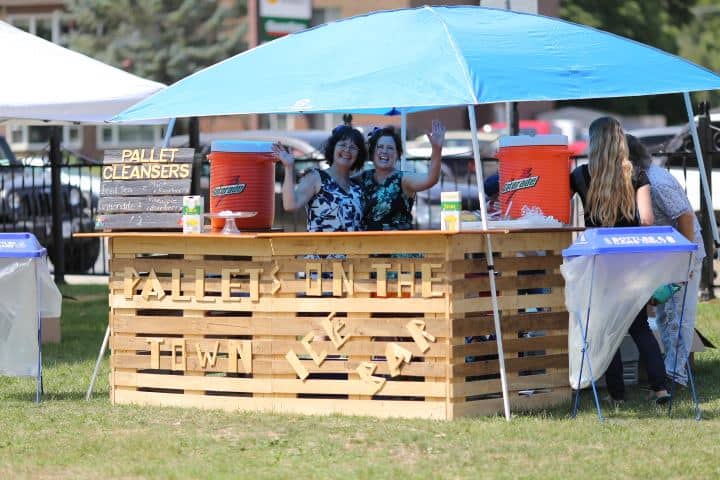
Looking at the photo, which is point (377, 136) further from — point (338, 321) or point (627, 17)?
point (627, 17)

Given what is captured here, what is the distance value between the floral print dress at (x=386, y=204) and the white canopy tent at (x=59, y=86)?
8.05 feet

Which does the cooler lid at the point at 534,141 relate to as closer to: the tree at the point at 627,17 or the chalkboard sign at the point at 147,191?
the chalkboard sign at the point at 147,191

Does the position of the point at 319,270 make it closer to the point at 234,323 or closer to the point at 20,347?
the point at 234,323

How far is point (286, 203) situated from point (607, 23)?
4081 cm

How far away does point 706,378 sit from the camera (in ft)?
30.8

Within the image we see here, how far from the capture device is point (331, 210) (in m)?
8.79

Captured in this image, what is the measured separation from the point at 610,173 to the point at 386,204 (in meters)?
1.54

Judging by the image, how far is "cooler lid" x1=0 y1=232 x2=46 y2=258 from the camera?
8.72m

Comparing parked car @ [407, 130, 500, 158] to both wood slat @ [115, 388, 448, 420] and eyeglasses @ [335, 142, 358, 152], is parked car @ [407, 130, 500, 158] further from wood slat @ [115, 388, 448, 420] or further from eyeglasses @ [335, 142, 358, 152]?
wood slat @ [115, 388, 448, 420]

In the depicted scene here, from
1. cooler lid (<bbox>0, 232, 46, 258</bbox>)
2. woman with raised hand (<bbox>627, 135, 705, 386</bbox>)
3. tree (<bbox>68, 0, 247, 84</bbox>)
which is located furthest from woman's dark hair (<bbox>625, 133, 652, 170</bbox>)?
tree (<bbox>68, 0, 247, 84</bbox>)

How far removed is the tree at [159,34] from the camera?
145 feet

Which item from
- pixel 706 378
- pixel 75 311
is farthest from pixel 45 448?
pixel 75 311

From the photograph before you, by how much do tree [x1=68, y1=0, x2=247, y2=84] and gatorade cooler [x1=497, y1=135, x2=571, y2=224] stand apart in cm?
3630

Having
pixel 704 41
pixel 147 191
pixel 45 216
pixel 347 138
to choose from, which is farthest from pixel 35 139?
pixel 347 138
